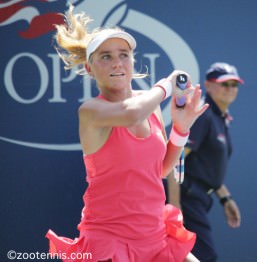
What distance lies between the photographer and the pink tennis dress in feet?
8.22

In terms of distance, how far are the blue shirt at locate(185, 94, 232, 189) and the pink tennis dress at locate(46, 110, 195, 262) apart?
49.2 inches

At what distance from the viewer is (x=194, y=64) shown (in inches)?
180

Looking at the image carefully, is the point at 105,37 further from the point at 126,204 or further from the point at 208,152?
→ the point at 208,152

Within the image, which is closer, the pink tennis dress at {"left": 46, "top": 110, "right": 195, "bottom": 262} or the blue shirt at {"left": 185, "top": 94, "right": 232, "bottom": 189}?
the pink tennis dress at {"left": 46, "top": 110, "right": 195, "bottom": 262}

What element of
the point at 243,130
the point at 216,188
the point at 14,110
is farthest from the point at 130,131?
the point at 243,130

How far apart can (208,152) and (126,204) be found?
151 cm

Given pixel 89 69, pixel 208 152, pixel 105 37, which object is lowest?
pixel 208 152

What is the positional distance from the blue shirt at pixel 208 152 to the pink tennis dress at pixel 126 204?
1.25 meters

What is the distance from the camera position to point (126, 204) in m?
2.54

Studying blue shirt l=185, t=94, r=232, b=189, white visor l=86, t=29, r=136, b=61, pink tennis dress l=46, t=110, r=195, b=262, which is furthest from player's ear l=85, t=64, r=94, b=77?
blue shirt l=185, t=94, r=232, b=189

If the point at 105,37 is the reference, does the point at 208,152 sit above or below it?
below

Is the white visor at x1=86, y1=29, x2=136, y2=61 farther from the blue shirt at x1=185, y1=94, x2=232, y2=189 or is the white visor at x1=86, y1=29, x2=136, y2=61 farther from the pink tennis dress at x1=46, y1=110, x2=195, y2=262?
the blue shirt at x1=185, y1=94, x2=232, y2=189

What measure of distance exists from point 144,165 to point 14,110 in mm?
2008

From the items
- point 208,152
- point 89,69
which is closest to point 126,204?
point 89,69
